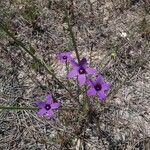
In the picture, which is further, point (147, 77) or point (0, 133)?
point (147, 77)

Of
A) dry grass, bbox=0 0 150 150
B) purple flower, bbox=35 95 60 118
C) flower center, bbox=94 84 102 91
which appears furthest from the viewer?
dry grass, bbox=0 0 150 150

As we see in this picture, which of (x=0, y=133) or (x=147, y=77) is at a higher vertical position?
(x=147, y=77)

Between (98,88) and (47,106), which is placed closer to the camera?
(98,88)

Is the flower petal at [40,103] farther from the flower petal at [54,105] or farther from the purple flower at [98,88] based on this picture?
the purple flower at [98,88]

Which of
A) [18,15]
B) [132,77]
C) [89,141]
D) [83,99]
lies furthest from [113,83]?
[18,15]

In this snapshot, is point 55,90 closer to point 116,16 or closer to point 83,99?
point 83,99

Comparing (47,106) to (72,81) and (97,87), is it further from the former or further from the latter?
(72,81)

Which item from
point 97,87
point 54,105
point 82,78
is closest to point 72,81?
point 54,105

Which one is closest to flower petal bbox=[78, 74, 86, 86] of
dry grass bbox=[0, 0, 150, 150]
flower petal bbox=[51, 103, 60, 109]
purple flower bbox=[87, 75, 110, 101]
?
purple flower bbox=[87, 75, 110, 101]

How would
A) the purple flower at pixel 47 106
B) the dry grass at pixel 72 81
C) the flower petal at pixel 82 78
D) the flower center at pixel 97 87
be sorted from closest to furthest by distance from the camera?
1. the flower petal at pixel 82 78
2. the flower center at pixel 97 87
3. the purple flower at pixel 47 106
4. the dry grass at pixel 72 81

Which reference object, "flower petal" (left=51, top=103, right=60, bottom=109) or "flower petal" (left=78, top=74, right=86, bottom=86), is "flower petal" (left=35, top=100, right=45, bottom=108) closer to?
"flower petal" (left=51, top=103, right=60, bottom=109)

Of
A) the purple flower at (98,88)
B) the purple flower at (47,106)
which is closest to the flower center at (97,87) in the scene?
the purple flower at (98,88)
